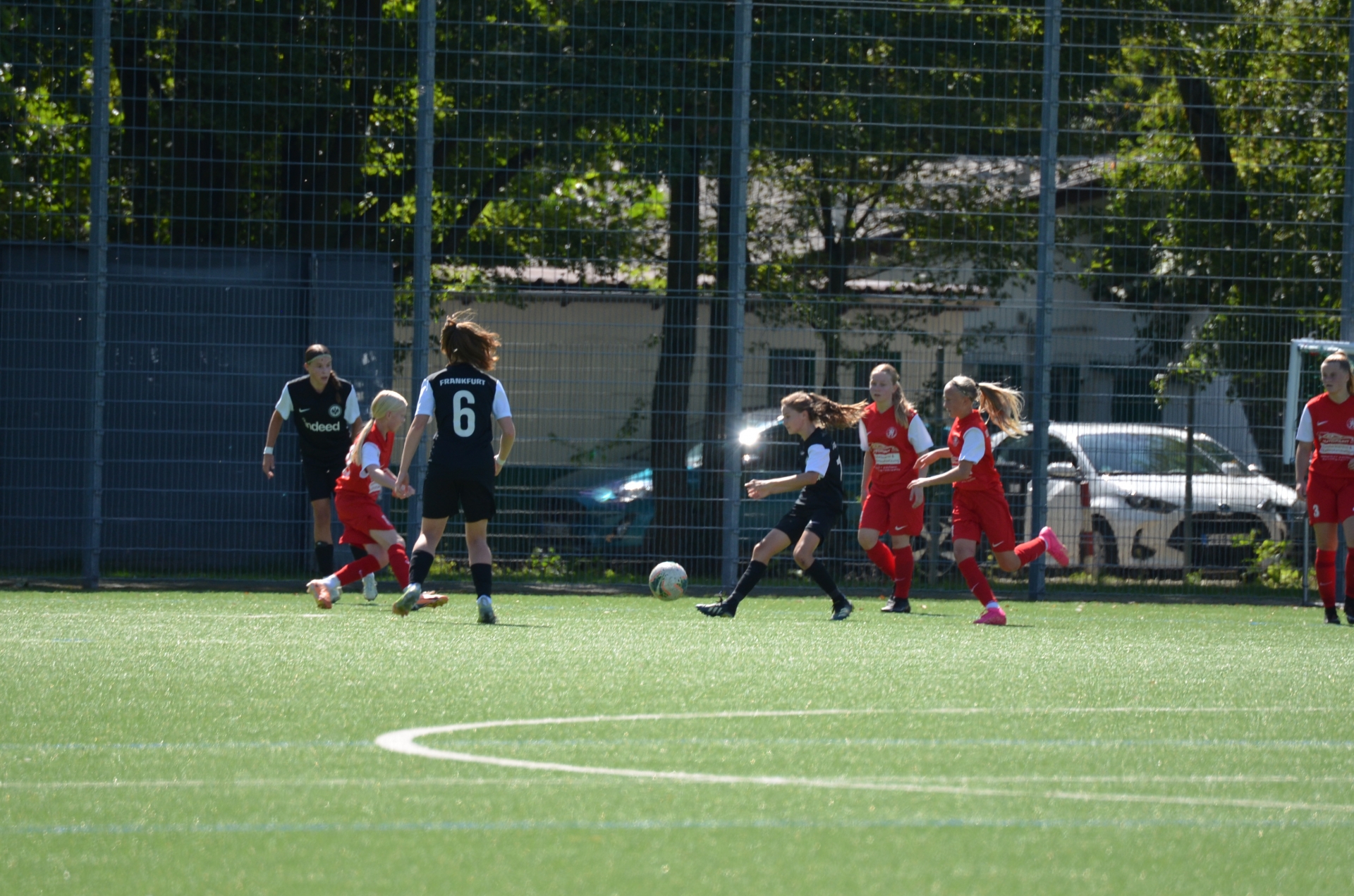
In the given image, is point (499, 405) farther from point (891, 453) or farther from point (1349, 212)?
point (1349, 212)

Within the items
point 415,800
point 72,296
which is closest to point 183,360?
point 72,296

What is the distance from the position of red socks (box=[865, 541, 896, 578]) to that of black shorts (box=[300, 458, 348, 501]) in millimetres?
3719

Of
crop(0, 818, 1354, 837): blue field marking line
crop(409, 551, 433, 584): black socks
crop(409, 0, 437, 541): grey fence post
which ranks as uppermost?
crop(409, 0, 437, 541): grey fence post

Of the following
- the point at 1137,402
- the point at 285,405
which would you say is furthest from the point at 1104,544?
the point at 285,405

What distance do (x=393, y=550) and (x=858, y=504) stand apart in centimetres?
385

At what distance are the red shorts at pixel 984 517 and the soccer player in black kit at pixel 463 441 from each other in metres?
2.99

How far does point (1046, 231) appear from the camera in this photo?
12.8 m

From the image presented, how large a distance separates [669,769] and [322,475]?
24.0 feet

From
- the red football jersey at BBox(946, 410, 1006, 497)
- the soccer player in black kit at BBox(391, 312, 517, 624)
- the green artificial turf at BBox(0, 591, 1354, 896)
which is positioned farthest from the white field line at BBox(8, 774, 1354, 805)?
the red football jersey at BBox(946, 410, 1006, 497)

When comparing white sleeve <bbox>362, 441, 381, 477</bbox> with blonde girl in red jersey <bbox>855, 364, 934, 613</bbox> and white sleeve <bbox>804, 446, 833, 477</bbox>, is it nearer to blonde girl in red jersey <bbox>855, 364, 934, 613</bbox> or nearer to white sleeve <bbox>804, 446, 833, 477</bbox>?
white sleeve <bbox>804, 446, 833, 477</bbox>

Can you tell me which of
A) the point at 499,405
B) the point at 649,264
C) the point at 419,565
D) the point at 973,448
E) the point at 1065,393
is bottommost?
the point at 419,565

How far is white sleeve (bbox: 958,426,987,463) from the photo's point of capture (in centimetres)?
1004

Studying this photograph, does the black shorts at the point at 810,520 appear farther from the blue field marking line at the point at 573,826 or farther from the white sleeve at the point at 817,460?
the blue field marking line at the point at 573,826

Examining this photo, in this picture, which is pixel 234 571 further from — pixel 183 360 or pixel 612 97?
pixel 612 97
